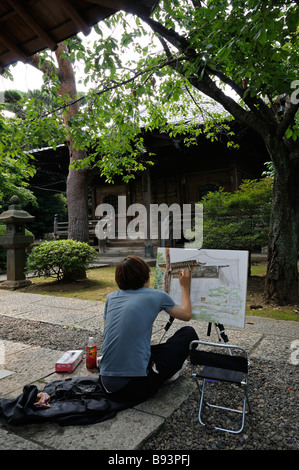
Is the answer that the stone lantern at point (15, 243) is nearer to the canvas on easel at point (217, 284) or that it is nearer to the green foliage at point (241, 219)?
the green foliage at point (241, 219)

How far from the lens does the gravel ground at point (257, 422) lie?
6.17 ft

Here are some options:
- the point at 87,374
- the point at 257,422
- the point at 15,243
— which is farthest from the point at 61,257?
the point at 257,422

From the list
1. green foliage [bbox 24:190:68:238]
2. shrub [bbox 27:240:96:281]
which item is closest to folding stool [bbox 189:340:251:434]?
shrub [bbox 27:240:96:281]

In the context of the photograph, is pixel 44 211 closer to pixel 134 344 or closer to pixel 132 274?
pixel 132 274

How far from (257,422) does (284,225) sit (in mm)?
3611

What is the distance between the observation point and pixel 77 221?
10.3 m

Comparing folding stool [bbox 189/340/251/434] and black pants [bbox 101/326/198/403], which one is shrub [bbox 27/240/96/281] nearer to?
black pants [bbox 101/326/198/403]

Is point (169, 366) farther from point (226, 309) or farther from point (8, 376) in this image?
point (8, 376)

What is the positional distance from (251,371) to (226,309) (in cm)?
65

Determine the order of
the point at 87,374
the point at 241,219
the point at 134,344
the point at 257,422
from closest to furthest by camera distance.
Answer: the point at 257,422 < the point at 134,344 < the point at 87,374 < the point at 241,219

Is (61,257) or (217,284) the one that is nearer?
(217,284)

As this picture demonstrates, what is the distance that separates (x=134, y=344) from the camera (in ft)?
7.29

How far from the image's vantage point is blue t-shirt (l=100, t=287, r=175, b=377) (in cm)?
221

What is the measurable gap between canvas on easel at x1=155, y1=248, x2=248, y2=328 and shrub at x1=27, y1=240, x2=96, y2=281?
4748 mm
